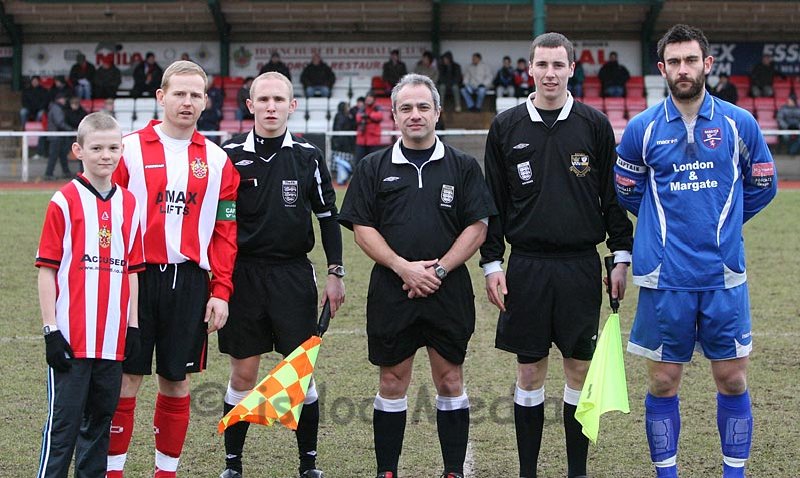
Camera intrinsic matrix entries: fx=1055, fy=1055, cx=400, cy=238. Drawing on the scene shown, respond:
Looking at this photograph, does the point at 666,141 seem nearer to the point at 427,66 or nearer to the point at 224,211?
the point at 224,211

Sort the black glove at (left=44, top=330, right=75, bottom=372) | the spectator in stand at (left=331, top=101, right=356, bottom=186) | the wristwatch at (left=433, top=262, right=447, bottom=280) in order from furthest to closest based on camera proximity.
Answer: the spectator in stand at (left=331, top=101, right=356, bottom=186) < the wristwatch at (left=433, top=262, right=447, bottom=280) < the black glove at (left=44, top=330, right=75, bottom=372)

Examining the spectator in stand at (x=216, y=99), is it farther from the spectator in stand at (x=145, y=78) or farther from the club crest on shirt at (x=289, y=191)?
the club crest on shirt at (x=289, y=191)

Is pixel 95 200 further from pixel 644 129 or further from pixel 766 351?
pixel 766 351

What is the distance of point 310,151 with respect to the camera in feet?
16.6

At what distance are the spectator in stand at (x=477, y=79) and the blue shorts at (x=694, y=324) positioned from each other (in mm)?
19560

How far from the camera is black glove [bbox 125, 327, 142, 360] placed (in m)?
4.34

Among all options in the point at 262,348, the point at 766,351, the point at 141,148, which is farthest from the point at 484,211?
the point at 766,351

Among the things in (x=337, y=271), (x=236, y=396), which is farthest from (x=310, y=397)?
(x=337, y=271)

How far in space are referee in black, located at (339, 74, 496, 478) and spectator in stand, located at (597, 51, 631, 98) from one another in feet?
65.5

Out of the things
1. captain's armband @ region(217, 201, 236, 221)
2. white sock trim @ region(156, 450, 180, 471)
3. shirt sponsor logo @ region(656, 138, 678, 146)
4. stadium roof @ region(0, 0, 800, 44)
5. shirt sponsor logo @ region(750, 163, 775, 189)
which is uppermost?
stadium roof @ region(0, 0, 800, 44)

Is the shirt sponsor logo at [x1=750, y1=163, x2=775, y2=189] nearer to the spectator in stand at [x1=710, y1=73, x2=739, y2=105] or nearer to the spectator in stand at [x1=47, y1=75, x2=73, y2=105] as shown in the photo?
the spectator in stand at [x1=710, y1=73, x2=739, y2=105]

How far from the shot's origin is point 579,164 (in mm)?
4836

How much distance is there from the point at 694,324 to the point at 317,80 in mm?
20107

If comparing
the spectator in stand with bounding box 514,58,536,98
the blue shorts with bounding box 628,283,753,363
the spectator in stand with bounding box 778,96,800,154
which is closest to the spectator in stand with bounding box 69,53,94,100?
the spectator in stand with bounding box 514,58,536,98
